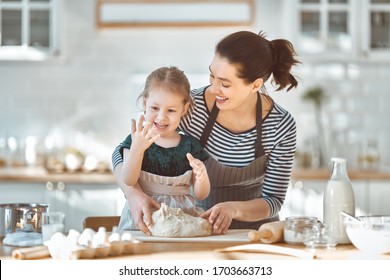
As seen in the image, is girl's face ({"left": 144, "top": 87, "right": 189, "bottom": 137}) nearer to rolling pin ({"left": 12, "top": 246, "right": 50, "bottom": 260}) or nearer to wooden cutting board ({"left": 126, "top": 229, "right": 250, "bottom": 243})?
wooden cutting board ({"left": 126, "top": 229, "right": 250, "bottom": 243})

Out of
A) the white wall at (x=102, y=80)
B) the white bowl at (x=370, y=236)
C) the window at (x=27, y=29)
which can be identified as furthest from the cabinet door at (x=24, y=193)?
the white bowl at (x=370, y=236)

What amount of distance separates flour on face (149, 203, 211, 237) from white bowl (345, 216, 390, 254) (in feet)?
1.26

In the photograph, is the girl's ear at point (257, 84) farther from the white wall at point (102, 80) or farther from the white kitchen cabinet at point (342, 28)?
the white wall at point (102, 80)

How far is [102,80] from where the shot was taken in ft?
15.1

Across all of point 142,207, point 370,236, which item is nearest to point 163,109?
point 142,207

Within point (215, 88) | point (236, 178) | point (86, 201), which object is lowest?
point (86, 201)

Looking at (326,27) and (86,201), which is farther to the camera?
(326,27)

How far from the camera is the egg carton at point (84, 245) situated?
1749 millimetres

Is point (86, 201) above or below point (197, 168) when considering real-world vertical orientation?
below

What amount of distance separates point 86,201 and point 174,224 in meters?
2.12

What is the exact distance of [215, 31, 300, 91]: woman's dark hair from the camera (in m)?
2.10

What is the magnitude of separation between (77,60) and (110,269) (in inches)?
116

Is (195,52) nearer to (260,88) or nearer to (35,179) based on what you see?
(35,179)

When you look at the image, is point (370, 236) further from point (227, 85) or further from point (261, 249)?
point (227, 85)
